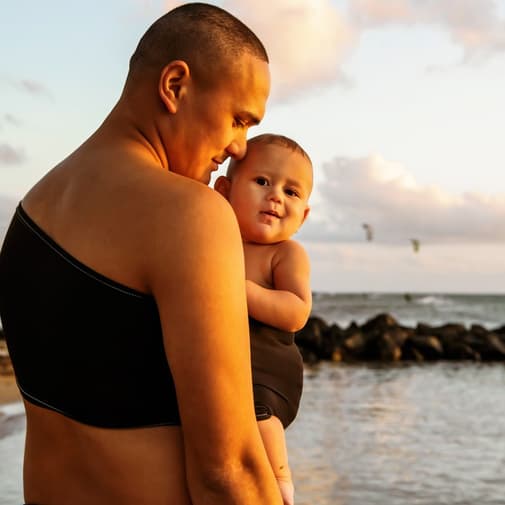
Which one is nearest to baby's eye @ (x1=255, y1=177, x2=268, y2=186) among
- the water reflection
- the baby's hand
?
the baby's hand

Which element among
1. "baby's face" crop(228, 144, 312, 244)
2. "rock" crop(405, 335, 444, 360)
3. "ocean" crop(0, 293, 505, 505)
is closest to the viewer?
"baby's face" crop(228, 144, 312, 244)

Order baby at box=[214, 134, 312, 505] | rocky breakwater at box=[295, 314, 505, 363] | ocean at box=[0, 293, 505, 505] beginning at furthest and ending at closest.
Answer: rocky breakwater at box=[295, 314, 505, 363] < ocean at box=[0, 293, 505, 505] < baby at box=[214, 134, 312, 505]

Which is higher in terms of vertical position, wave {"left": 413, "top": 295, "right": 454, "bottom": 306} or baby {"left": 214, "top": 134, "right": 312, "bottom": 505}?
wave {"left": 413, "top": 295, "right": 454, "bottom": 306}

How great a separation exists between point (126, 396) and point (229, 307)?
0.91 ft

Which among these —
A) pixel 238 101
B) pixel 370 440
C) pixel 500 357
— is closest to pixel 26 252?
pixel 238 101

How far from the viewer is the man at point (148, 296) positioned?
170 cm

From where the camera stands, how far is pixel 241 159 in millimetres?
2820

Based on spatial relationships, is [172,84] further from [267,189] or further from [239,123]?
[267,189]

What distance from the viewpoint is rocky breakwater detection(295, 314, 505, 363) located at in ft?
67.4

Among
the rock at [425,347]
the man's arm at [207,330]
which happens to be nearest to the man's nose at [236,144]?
the man's arm at [207,330]

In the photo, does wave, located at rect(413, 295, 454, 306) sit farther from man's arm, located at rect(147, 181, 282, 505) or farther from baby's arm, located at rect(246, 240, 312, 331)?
man's arm, located at rect(147, 181, 282, 505)

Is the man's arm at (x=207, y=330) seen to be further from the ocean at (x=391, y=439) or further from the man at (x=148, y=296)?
the ocean at (x=391, y=439)

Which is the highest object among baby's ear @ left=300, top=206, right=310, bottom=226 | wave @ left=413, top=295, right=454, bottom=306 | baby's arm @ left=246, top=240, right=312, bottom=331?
wave @ left=413, top=295, right=454, bottom=306

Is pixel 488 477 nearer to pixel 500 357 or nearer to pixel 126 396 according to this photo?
pixel 126 396
